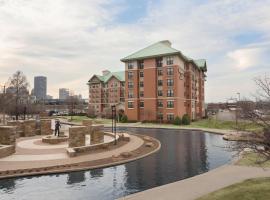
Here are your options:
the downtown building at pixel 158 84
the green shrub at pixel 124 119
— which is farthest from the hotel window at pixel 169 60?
the green shrub at pixel 124 119

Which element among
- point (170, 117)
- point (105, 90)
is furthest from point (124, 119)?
point (105, 90)

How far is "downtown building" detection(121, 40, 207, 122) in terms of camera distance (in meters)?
67.7

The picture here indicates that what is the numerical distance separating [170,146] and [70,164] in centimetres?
1436

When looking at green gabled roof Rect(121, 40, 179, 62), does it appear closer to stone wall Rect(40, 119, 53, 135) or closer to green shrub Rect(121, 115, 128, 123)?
green shrub Rect(121, 115, 128, 123)

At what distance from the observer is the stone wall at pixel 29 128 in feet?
129

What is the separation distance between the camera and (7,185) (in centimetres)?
1727

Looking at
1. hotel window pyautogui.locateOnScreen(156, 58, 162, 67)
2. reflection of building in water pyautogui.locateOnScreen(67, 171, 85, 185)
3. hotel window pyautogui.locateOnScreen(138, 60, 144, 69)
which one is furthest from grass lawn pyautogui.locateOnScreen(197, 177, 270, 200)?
hotel window pyautogui.locateOnScreen(138, 60, 144, 69)

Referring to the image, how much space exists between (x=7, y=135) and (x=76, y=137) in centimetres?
632

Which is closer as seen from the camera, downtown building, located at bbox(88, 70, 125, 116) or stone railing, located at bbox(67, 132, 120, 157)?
stone railing, located at bbox(67, 132, 120, 157)

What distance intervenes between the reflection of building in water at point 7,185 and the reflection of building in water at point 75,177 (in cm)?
325

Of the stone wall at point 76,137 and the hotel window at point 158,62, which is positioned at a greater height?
the hotel window at point 158,62

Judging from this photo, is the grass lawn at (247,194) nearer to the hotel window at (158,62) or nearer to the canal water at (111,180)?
the canal water at (111,180)

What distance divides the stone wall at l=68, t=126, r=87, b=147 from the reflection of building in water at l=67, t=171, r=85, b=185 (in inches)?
302

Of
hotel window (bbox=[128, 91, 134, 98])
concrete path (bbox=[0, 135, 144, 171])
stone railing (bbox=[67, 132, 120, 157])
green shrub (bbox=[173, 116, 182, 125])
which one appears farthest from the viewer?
hotel window (bbox=[128, 91, 134, 98])
